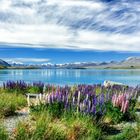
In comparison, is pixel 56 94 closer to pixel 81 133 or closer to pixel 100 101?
pixel 100 101

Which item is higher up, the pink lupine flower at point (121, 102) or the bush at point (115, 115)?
the pink lupine flower at point (121, 102)

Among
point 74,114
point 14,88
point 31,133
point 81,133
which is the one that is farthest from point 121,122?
point 14,88

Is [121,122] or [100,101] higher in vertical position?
[100,101]

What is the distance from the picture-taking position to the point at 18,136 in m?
10.1

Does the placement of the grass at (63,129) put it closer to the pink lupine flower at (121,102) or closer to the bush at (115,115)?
the bush at (115,115)

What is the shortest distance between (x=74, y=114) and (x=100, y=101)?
46.8 inches

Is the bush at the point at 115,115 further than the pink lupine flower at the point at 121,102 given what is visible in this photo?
No

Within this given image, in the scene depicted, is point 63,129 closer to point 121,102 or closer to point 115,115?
point 115,115

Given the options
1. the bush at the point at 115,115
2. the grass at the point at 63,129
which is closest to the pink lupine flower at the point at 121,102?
the bush at the point at 115,115

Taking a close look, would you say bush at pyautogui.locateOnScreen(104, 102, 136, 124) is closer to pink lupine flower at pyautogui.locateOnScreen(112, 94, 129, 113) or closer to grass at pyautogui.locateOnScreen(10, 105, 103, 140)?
pink lupine flower at pyautogui.locateOnScreen(112, 94, 129, 113)

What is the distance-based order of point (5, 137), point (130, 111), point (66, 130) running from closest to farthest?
point (5, 137), point (66, 130), point (130, 111)

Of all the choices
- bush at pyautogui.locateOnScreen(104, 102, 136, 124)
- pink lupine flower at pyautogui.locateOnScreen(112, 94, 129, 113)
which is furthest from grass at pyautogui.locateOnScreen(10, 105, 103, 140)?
pink lupine flower at pyautogui.locateOnScreen(112, 94, 129, 113)

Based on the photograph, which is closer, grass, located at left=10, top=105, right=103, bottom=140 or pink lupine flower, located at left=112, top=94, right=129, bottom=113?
grass, located at left=10, top=105, right=103, bottom=140

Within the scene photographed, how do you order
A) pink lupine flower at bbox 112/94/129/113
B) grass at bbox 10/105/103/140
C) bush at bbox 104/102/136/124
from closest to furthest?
grass at bbox 10/105/103/140 < bush at bbox 104/102/136/124 < pink lupine flower at bbox 112/94/129/113
